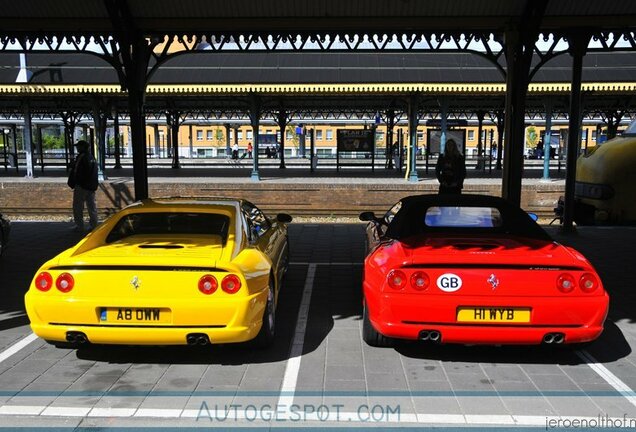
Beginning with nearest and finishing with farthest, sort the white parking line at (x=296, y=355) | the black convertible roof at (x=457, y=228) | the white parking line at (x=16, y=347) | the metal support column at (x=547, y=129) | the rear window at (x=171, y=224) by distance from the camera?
the white parking line at (x=296, y=355), the white parking line at (x=16, y=347), the black convertible roof at (x=457, y=228), the rear window at (x=171, y=224), the metal support column at (x=547, y=129)

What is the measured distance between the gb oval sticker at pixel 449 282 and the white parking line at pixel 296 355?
52.1 inches

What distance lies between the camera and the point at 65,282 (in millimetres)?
4086

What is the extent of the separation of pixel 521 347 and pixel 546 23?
617 centimetres

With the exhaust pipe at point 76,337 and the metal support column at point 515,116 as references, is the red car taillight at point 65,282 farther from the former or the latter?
the metal support column at point 515,116

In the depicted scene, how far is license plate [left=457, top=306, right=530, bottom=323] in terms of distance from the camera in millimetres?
4066

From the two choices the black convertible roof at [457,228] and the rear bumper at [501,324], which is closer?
the rear bumper at [501,324]

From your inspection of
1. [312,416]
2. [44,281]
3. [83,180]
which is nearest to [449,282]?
[312,416]

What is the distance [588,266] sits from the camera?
4.19m

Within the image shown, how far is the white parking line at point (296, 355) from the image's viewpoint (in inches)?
151

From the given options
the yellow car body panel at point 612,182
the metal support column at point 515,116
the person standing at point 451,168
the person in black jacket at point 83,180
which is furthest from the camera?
the person in black jacket at point 83,180

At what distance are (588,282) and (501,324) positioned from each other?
0.76 meters

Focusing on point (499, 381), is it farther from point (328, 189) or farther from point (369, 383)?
point (328, 189)

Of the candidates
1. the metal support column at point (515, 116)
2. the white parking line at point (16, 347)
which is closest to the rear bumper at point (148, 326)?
the white parking line at point (16, 347)

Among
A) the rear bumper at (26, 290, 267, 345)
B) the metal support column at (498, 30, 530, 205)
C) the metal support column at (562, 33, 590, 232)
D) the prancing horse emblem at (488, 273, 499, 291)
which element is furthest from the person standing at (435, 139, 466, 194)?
the rear bumper at (26, 290, 267, 345)
